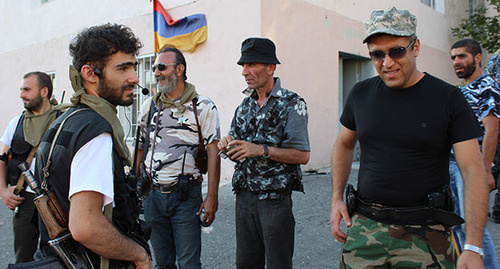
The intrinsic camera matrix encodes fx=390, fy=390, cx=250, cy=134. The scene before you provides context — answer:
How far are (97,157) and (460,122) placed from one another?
164cm

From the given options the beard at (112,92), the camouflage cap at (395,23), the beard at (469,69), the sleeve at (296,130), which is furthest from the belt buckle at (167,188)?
the beard at (469,69)

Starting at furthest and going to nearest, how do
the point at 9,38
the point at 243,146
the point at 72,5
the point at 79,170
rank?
the point at 9,38
the point at 72,5
the point at 243,146
the point at 79,170

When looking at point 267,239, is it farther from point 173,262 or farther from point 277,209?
point 173,262

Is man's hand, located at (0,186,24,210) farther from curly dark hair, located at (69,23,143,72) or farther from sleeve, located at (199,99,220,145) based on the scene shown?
curly dark hair, located at (69,23,143,72)

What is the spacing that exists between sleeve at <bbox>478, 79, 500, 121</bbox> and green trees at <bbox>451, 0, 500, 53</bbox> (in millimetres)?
9321

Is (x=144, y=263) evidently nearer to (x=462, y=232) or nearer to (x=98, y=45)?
(x=98, y=45)

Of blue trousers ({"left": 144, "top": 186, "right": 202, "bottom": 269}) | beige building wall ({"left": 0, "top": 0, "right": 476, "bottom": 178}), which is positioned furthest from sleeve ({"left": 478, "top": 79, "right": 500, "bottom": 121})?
beige building wall ({"left": 0, "top": 0, "right": 476, "bottom": 178})

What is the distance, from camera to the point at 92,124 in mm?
1632

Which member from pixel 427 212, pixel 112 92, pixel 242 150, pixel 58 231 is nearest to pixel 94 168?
pixel 58 231

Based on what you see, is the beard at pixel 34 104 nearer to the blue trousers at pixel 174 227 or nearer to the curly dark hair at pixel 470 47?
the blue trousers at pixel 174 227

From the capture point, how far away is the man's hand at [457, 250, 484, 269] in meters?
1.68

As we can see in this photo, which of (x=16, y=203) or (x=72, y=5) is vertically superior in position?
(x=72, y=5)

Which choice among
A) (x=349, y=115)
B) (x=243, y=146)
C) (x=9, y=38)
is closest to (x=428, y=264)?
(x=349, y=115)

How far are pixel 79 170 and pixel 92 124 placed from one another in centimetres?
20
